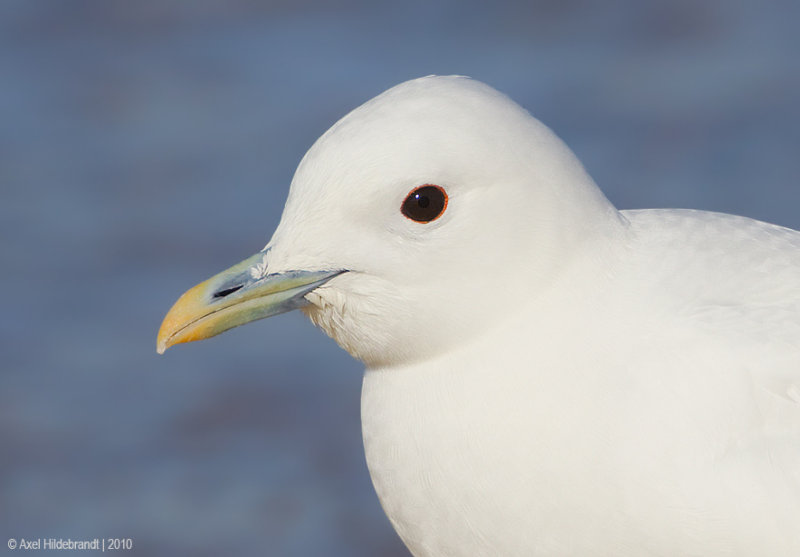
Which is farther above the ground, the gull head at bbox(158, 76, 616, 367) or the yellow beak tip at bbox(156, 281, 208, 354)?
the gull head at bbox(158, 76, 616, 367)

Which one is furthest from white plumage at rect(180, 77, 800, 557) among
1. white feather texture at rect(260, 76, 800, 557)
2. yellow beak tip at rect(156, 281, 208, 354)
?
yellow beak tip at rect(156, 281, 208, 354)

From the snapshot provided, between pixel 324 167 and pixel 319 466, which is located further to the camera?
pixel 319 466

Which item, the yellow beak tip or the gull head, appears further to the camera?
the yellow beak tip

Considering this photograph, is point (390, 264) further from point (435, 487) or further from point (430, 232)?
point (435, 487)

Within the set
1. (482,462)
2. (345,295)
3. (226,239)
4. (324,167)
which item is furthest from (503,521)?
(226,239)

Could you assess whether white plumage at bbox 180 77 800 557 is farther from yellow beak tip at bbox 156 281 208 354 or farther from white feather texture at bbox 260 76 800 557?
yellow beak tip at bbox 156 281 208 354

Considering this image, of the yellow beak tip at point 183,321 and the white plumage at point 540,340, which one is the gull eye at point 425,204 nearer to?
the white plumage at point 540,340

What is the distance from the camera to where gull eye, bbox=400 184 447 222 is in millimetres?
2959

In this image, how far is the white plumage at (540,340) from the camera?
113 inches

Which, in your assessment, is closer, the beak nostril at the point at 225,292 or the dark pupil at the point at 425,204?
the dark pupil at the point at 425,204

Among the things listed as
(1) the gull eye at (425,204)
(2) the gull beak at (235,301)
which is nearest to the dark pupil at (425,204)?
(1) the gull eye at (425,204)

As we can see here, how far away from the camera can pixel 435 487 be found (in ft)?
10.0

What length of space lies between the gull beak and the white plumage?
0.04m

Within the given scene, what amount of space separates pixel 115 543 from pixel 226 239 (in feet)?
6.94
